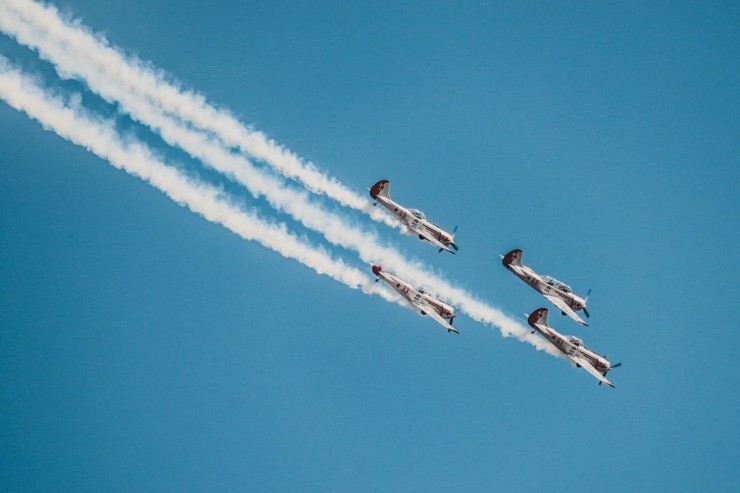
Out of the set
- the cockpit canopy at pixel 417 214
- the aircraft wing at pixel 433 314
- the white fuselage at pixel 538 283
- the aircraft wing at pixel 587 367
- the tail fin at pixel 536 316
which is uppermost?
the white fuselage at pixel 538 283

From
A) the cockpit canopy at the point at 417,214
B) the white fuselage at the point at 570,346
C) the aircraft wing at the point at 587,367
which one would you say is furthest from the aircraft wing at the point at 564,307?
the cockpit canopy at the point at 417,214

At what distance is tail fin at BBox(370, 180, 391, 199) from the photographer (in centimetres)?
6756

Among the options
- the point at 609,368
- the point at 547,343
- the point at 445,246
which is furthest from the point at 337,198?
the point at 609,368

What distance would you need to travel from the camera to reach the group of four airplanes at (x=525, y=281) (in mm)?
68000

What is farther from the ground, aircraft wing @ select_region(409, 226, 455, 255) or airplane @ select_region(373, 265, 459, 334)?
aircraft wing @ select_region(409, 226, 455, 255)

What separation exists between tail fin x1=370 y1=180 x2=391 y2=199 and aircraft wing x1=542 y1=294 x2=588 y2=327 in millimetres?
14737

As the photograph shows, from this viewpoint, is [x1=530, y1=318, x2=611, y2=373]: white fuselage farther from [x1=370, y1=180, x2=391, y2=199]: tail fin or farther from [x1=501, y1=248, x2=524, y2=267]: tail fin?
[x1=370, y1=180, x2=391, y2=199]: tail fin

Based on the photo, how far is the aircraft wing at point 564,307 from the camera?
71.2m

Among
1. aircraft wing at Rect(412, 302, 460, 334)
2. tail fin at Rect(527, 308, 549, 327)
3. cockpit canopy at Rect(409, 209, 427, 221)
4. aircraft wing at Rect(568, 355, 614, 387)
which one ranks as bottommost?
aircraft wing at Rect(412, 302, 460, 334)

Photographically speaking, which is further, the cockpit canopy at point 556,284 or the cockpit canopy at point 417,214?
the cockpit canopy at point 556,284

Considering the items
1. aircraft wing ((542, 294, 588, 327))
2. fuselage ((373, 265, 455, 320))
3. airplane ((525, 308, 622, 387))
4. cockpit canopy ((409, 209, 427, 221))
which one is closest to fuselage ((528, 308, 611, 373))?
airplane ((525, 308, 622, 387))

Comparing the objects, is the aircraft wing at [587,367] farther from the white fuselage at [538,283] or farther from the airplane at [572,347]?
the white fuselage at [538,283]

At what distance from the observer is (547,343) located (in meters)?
72.2

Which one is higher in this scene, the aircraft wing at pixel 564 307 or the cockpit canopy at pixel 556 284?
the cockpit canopy at pixel 556 284
